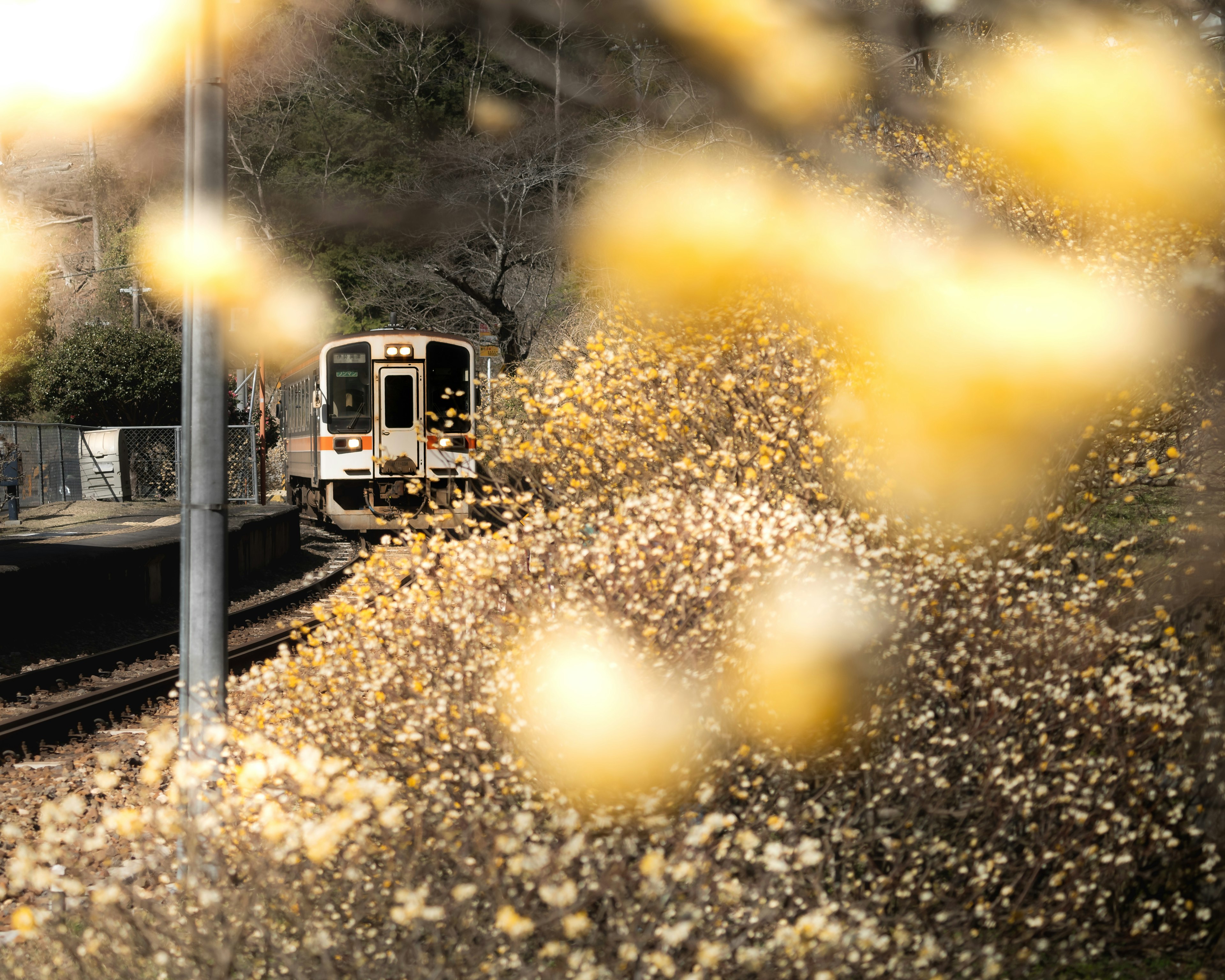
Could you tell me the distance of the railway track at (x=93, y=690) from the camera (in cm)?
660

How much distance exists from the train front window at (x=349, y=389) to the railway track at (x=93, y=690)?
5751 millimetres

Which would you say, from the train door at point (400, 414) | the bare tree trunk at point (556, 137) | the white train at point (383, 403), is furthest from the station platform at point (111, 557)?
the bare tree trunk at point (556, 137)

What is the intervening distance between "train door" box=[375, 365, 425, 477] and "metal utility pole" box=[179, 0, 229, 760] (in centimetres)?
1173

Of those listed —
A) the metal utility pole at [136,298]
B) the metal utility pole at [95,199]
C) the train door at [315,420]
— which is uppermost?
the metal utility pole at [95,199]

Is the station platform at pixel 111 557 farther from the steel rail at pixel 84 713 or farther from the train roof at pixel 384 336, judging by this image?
the train roof at pixel 384 336

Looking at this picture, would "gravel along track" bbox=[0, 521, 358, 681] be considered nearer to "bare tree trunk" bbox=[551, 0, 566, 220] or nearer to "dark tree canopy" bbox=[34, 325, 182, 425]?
"bare tree trunk" bbox=[551, 0, 566, 220]

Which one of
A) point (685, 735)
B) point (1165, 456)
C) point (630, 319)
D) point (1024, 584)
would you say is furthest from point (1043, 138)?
point (685, 735)

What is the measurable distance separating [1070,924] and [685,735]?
105cm

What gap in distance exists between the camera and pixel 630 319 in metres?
6.18

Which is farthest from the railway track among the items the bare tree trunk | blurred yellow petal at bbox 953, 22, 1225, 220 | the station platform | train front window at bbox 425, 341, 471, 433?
the bare tree trunk

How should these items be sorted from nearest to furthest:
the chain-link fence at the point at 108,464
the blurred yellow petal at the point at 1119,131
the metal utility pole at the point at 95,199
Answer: the blurred yellow petal at the point at 1119,131 < the chain-link fence at the point at 108,464 < the metal utility pole at the point at 95,199

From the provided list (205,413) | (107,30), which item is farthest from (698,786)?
(107,30)

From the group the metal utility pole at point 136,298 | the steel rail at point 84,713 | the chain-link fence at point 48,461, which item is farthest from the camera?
the metal utility pole at point 136,298

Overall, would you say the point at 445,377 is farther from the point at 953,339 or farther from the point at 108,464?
the point at 953,339
